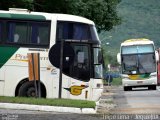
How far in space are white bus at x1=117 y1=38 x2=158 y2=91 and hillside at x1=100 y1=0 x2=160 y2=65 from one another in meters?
76.1

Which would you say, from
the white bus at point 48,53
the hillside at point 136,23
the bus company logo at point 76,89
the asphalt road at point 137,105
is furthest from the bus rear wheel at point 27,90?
the hillside at point 136,23

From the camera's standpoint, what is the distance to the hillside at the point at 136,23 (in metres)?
120

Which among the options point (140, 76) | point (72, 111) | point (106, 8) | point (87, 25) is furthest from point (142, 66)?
point (72, 111)

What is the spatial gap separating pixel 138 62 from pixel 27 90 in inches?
724

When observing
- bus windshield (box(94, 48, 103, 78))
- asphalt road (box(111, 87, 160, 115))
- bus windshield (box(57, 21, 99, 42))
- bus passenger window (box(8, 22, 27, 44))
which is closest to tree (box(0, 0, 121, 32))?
asphalt road (box(111, 87, 160, 115))

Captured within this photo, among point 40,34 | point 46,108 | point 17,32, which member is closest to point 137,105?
point 40,34

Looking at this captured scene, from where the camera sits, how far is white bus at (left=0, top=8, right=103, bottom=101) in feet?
70.9

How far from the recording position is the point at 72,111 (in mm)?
18031

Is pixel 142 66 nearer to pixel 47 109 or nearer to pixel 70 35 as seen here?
pixel 70 35

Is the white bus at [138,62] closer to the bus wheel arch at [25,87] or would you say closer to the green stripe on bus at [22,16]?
the green stripe on bus at [22,16]

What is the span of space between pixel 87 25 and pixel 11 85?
3.72m

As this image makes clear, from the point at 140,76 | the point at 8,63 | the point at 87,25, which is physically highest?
the point at 87,25

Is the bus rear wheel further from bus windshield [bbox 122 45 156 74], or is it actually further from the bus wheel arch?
bus windshield [bbox 122 45 156 74]

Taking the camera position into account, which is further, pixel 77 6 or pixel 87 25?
pixel 77 6
